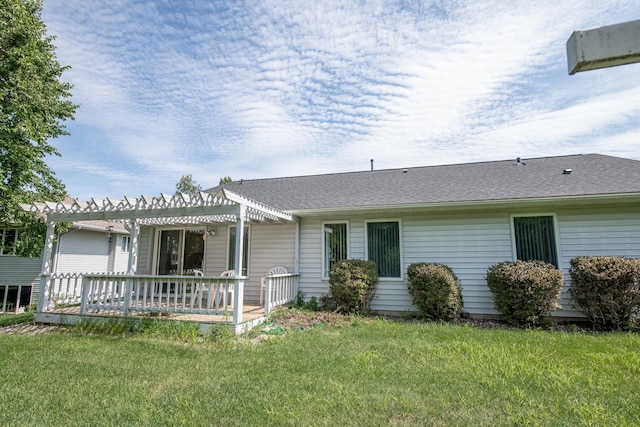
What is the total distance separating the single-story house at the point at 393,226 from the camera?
7.18 m

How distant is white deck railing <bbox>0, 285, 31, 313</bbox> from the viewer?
40.8 ft

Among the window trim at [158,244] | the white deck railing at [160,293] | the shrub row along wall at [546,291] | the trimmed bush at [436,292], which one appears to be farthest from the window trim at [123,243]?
the shrub row along wall at [546,291]

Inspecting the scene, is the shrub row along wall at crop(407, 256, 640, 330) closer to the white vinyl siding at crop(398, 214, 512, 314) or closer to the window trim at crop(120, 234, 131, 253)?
the white vinyl siding at crop(398, 214, 512, 314)

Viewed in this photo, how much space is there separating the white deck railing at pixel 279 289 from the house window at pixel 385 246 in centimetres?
207

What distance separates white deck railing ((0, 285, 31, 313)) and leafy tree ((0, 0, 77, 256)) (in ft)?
12.1

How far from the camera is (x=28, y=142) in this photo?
966cm

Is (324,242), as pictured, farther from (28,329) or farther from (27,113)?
(27,113)

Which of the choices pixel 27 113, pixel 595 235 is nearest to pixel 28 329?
pixel 27 113

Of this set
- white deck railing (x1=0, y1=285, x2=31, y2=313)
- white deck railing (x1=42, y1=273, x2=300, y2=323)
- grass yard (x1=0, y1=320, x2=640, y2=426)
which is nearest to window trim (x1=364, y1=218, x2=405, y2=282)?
white deck railing (x1=42, y1=273, x2=300, y2=323)

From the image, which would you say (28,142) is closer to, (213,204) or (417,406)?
(213,204)

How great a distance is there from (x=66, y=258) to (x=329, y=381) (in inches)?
→ 596

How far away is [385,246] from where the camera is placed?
8719mm

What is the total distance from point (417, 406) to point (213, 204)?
500 centimetres

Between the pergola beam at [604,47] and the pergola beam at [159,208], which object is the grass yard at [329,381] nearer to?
the pergola beam at [159,208]
